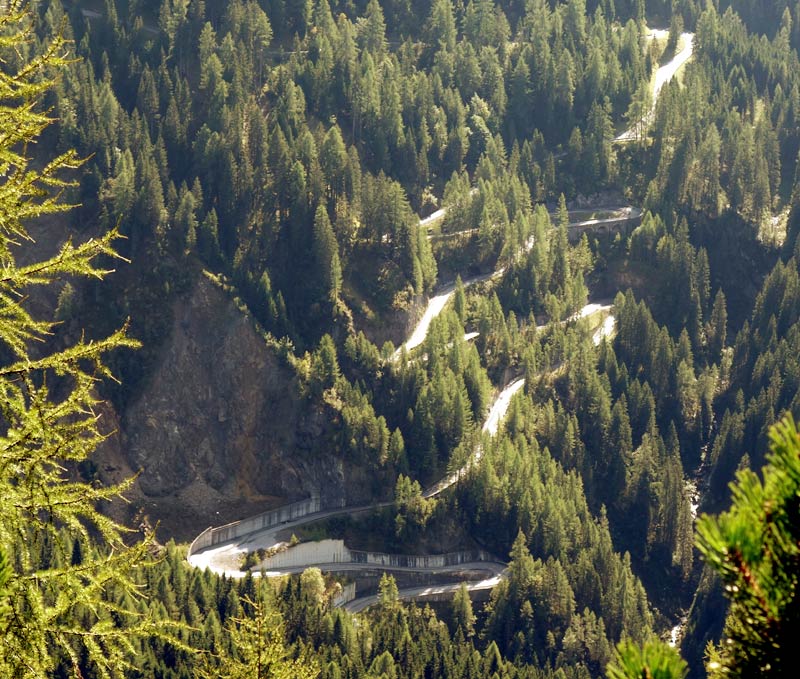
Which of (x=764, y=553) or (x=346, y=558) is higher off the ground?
(x=764, y=553)

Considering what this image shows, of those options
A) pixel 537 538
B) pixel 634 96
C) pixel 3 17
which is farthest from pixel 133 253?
pixel 3 17

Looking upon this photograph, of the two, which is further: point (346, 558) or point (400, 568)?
point (400, 568)

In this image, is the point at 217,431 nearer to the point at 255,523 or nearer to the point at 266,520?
the point at 266,520

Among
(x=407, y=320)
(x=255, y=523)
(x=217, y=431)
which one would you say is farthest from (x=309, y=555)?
(x=407, y=320)

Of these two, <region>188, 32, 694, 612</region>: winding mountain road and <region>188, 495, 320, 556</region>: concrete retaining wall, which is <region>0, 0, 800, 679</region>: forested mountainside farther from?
Result: <region>188, 495, 320, 556</region>: concrete retaining wall

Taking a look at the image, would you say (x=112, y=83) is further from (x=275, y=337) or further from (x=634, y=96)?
(x=634, y=96)

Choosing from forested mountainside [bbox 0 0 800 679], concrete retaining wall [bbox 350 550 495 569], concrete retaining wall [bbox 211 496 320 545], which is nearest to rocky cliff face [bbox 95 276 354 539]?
forested mountainside [bbox 0 0 800 679]

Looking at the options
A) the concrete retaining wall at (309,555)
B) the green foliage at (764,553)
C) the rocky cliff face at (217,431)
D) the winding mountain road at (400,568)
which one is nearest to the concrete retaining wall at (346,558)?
the concrete retaining wall at (309,555)
